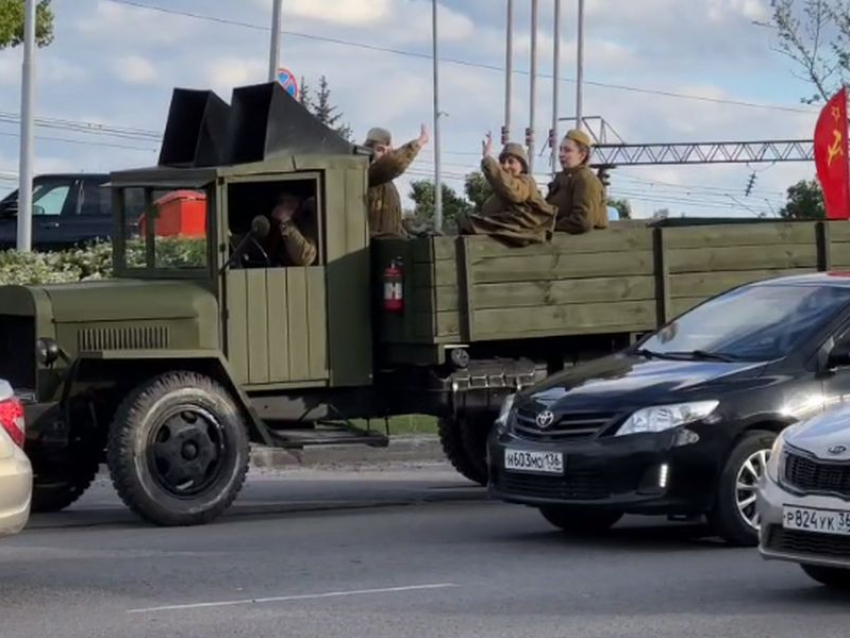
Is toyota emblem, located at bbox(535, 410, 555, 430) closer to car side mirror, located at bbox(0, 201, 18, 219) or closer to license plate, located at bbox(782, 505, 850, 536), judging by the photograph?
license plate, located at bbox(782, 505, 850, 536)

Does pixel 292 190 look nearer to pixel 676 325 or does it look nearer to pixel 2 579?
pixel 676 325

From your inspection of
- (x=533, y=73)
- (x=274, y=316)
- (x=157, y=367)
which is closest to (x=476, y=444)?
(x=274, y=316)

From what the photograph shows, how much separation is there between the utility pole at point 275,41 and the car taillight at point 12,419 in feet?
61.2

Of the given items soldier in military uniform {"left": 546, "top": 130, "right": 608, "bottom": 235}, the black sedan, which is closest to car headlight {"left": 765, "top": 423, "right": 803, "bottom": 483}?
the black sedan

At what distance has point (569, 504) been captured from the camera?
37.8ft

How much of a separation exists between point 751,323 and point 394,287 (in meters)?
2.78

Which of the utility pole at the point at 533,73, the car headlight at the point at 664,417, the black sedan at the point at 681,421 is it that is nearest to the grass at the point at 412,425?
the black sedan at the point at 681,421

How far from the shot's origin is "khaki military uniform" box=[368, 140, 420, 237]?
14.4 metres

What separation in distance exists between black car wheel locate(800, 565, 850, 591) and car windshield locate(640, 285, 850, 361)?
7.05 feet

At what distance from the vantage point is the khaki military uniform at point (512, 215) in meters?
14.1

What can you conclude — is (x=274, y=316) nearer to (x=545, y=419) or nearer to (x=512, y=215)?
(x=512, y=215)

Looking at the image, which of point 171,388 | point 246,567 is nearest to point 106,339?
point 171,388

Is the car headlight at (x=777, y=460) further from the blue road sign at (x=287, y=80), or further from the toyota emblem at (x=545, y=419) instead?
the blue road sign at (x=287, y=80)

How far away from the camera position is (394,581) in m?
10.4
